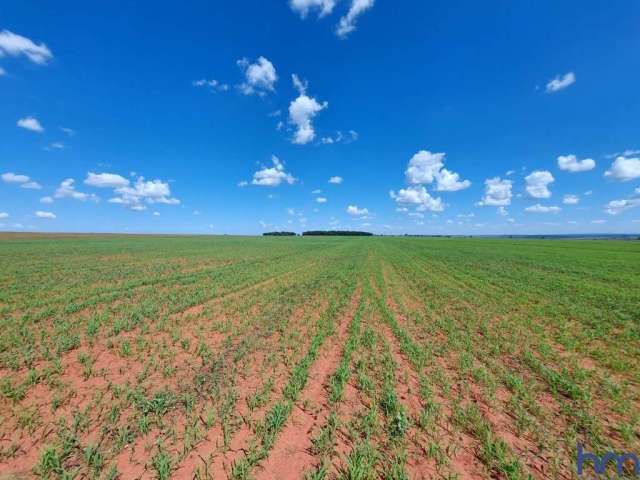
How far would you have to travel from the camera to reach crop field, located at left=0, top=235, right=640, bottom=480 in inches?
129

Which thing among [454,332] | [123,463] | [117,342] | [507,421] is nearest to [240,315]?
[117,342]

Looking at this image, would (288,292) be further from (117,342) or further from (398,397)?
(398,397)

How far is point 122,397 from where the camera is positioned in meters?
4.44

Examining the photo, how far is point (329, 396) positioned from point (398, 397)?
128 centimetres

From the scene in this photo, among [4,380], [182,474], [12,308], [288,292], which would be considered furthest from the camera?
[288,292]

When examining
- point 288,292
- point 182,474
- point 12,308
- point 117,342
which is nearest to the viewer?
point 182,474

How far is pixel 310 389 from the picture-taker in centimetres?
481

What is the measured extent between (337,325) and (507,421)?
189 inches

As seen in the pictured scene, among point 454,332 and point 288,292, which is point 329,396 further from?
point 288,292

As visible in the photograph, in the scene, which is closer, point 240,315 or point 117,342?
point 117,342

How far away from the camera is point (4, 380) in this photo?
4809 mm

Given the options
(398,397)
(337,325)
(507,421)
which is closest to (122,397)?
(398,397)

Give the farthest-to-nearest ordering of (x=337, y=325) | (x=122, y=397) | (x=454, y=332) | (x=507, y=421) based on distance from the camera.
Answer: (x=337, y=325), (x=454, y=332), (x=122, y=397), (x=507, y=421)

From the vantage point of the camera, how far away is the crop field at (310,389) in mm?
3285
